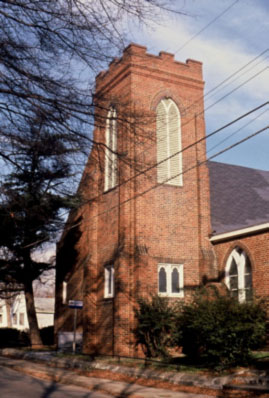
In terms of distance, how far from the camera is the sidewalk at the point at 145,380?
468 inches

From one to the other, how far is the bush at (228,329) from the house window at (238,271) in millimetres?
5010

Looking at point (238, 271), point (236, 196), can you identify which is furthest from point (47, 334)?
point (238, 271)

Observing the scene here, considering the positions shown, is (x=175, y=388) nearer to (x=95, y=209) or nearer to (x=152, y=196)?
(x=152, y=196)

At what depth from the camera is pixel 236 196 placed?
24.4m

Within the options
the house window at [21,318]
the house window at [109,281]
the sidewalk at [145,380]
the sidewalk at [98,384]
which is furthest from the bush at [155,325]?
the house window at [21,318]

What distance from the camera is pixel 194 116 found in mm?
23250

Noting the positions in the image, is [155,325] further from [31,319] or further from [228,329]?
[31,319]

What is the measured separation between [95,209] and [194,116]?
626cm

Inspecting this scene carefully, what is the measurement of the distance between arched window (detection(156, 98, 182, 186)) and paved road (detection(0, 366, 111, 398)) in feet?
33.8

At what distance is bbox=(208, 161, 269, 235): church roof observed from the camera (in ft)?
74.4

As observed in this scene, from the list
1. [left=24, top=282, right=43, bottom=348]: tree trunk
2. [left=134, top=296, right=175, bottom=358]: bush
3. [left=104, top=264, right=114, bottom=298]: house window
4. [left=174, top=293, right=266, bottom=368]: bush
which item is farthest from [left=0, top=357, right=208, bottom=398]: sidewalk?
[left=24, top=282, right=43, bottom=348]: tree trunk

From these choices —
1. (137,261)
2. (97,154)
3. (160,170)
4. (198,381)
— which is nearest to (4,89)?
(97,154)

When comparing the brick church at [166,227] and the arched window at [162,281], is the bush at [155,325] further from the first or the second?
the arched window at [162,281]

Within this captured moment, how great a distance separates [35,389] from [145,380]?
325 centimetres
